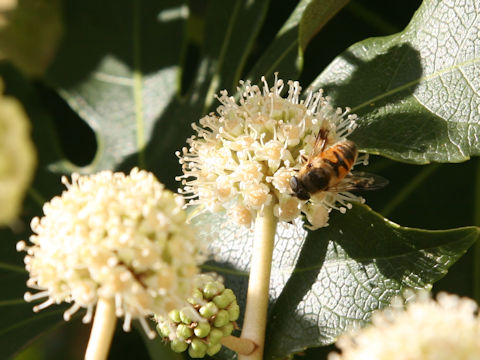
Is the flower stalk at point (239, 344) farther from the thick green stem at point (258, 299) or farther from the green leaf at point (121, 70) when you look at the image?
the green leaf at point (121, 70)

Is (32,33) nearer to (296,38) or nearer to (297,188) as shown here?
(296,38)

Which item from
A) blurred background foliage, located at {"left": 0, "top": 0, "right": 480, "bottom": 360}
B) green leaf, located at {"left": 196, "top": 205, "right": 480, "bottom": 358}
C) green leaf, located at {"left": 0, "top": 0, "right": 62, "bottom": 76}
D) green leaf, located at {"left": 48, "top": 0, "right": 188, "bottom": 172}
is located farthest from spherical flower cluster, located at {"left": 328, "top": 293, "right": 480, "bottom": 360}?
green leaf, located at {"left": 0, "top": 0, "right": 62, "bottom": 76}

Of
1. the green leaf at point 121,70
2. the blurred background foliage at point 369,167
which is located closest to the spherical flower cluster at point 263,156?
the blurred background foliage at point 369,167

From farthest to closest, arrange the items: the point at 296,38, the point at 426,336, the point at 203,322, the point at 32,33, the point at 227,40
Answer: the point at 32,33
the point at 227,40
the point at 296,38
the point at 203,322
the point at 426,336

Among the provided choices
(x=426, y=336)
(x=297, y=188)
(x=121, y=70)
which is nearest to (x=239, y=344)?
(x=297, y=188)

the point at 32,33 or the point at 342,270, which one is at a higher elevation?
the point at 32,33

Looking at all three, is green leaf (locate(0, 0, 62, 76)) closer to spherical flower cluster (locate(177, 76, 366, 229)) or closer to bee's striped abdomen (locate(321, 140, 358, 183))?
spherical flower cluster (locate(177, 76, 366, 229))

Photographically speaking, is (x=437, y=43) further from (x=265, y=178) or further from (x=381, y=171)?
(x=381, y=171)
